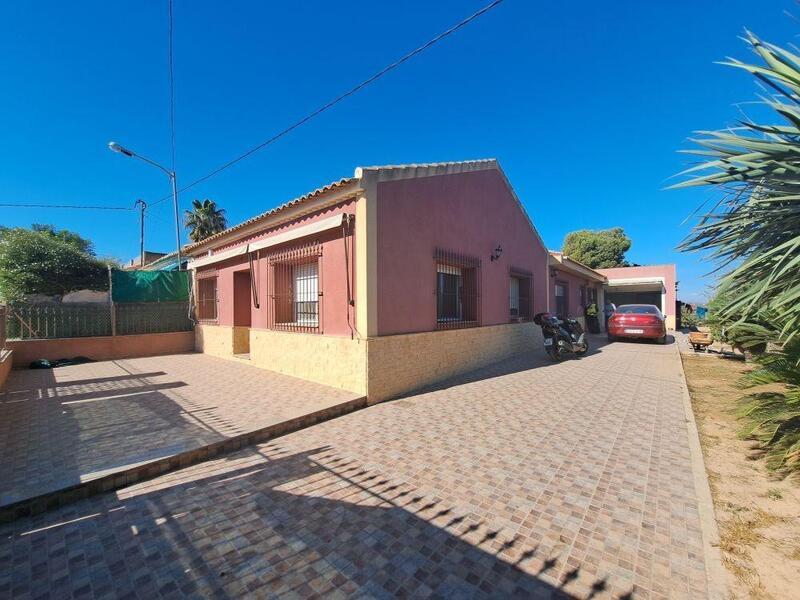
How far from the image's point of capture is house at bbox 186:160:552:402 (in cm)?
591

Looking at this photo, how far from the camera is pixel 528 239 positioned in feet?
Answer: 39.6

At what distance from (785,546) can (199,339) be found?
1294 centimetres

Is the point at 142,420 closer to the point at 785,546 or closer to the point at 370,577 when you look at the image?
the point at 370,577

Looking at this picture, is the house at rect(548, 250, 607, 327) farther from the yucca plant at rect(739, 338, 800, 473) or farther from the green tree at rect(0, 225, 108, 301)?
the green tree at rect(0, 225, 108, 301)

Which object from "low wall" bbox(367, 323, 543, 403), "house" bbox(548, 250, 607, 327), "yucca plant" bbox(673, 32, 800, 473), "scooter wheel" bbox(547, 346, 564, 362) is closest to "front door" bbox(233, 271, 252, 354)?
"low wall" bbox(367, 323, 543, 403)

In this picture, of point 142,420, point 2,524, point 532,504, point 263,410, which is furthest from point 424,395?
point 2,524

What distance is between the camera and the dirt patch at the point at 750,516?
2008 millimetres

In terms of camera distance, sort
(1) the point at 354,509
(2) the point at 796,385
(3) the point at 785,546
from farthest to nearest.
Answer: (2) the point at 796,385
(1) the point at 354,509
(3) the point at 785,546

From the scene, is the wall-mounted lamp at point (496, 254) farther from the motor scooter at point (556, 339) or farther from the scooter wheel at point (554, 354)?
the scooter wheel at point (554, 354)

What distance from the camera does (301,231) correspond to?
22.8ft

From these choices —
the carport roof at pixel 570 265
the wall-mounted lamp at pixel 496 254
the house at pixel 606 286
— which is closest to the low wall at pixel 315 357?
the wall-mounted lamp at pixel 496 254

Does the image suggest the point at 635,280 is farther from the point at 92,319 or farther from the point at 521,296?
the point at 92,319

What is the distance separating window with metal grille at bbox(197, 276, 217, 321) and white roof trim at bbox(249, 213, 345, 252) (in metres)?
3.56

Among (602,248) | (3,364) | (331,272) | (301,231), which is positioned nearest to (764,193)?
(331,272)
